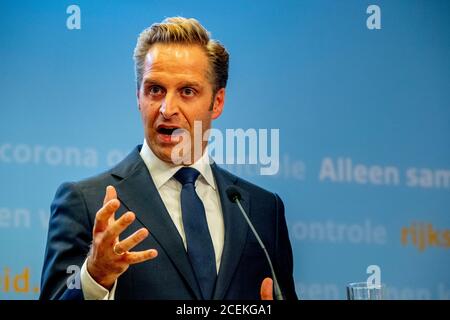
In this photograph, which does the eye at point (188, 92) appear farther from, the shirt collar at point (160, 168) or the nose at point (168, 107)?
the shirt collar at point (160, 168)

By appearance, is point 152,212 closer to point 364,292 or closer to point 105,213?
point 105,213

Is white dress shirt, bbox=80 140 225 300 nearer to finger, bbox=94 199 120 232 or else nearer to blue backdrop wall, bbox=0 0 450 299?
blue backdrop wall, bbox=0 0 450 299

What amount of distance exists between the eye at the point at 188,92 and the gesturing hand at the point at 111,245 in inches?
24.0

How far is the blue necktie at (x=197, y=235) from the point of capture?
99.2 inches

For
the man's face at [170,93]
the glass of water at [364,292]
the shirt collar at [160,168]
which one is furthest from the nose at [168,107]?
the glass of water at [364,292]

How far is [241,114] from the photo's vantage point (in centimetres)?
288

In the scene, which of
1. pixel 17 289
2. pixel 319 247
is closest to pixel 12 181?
pixel 17 289

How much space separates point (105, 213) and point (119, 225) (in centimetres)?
5

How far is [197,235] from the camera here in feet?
8.39

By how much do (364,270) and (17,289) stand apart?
4.04 feet

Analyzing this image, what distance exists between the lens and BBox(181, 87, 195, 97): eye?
8.78ft

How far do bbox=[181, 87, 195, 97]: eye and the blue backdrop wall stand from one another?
0.65ft

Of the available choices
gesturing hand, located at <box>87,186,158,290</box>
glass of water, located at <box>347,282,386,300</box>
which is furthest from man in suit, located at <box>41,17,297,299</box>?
glass of water, located at <box>347,282,386,300</box>
